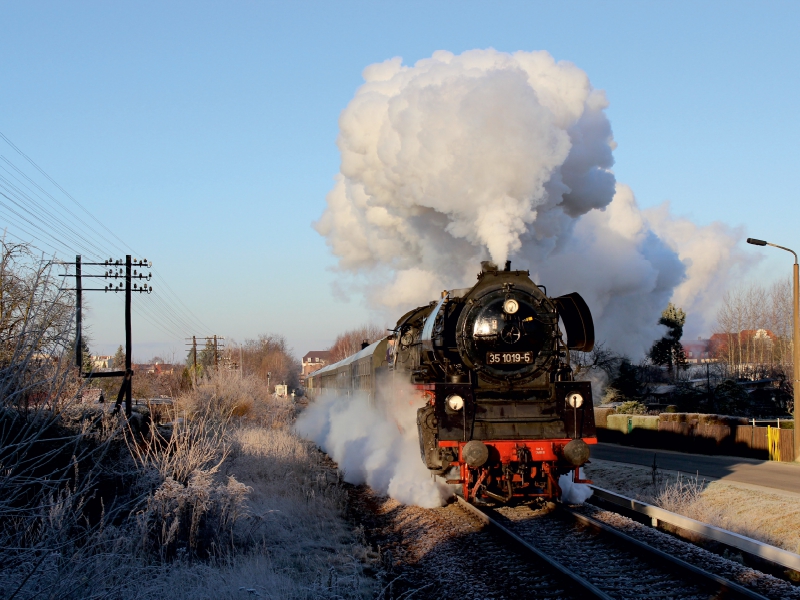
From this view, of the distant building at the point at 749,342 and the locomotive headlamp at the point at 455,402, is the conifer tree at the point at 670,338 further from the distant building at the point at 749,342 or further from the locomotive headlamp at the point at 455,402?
the locomotive headlamp at the point at 455,402

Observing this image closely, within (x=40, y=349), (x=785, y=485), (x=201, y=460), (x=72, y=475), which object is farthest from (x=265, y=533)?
(x=785, y=485)

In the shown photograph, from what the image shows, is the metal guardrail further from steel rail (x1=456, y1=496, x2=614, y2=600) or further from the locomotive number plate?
the locomotive number plate

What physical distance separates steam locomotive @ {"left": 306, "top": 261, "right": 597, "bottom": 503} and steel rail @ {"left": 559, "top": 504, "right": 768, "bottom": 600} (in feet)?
2.75

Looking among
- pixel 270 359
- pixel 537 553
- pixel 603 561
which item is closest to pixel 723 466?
pixel 603 561

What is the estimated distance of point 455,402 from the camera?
902cm

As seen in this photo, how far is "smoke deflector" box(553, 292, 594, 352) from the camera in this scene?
989cm

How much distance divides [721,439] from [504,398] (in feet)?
41.0

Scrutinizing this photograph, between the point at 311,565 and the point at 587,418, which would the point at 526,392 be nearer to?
the point at 587,418

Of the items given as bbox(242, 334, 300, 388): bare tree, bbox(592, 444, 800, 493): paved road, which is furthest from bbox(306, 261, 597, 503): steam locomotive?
bbox(242, 334, 300, 388): bare tree

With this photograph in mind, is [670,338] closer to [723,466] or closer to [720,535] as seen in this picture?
[723,466]

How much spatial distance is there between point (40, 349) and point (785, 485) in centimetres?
1215

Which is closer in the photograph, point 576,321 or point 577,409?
point 577,409

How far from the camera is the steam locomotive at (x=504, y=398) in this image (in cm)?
902

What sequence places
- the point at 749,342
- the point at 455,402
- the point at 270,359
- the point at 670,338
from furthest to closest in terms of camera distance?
the point at 270,359
the point at 749,342
the point at 670,338
the point at 455,402
